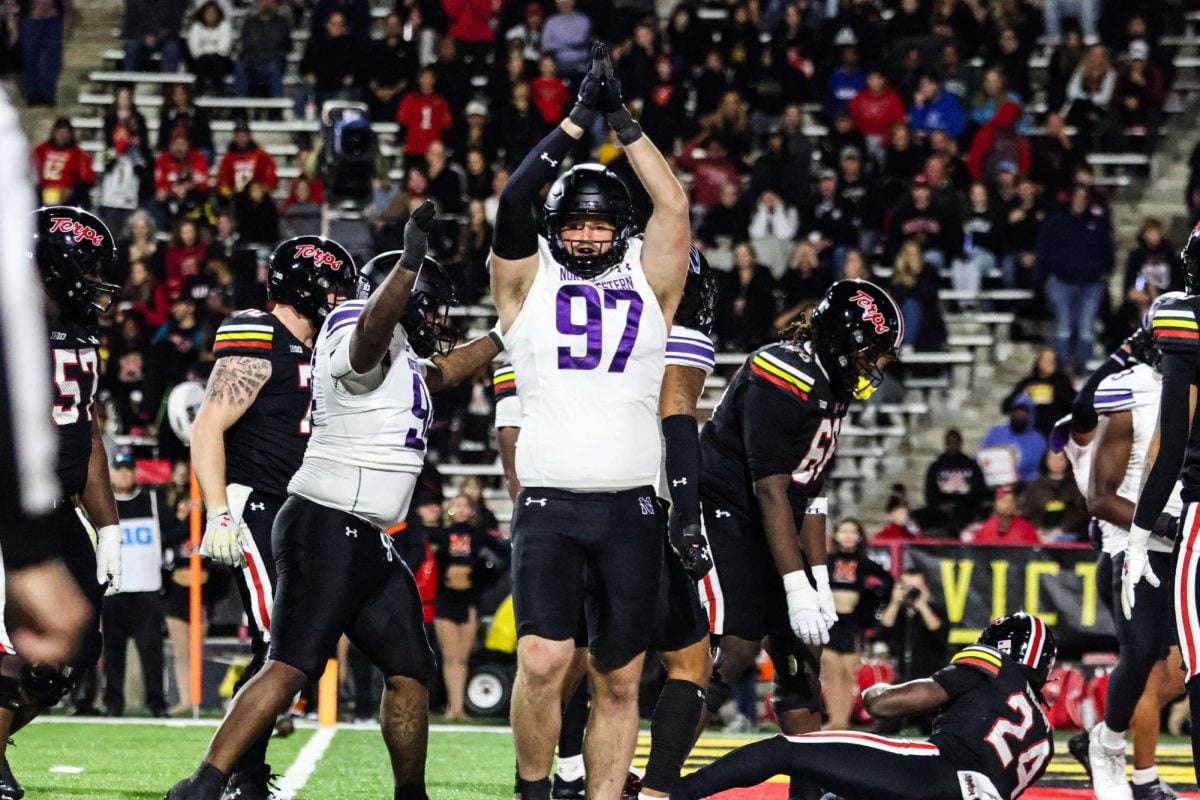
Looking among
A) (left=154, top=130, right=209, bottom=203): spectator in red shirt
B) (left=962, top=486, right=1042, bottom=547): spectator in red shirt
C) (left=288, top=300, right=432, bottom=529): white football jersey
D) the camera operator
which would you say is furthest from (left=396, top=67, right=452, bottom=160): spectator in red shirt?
(left=288, top=300, right=432, bottom=529): white football jersey

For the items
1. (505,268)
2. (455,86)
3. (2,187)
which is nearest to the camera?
(2,187)

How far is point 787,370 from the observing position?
22.4 ft

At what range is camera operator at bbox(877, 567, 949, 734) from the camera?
479 inches

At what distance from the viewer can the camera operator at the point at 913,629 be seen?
12.2 meters

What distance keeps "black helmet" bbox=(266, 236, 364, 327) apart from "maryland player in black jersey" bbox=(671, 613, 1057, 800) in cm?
227

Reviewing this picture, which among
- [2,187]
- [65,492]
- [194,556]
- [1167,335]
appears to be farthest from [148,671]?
[2,187]

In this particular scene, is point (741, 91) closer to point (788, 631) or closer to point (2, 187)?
point (788, 631)

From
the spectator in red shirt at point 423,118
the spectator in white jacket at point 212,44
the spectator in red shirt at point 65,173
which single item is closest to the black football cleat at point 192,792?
the spectator in red shirt at point 423,118

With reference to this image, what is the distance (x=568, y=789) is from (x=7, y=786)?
213 cm

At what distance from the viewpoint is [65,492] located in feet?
21.2

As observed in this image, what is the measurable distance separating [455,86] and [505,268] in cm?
1241

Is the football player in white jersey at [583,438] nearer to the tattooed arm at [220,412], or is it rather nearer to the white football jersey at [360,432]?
the white football jersey at [360,432]

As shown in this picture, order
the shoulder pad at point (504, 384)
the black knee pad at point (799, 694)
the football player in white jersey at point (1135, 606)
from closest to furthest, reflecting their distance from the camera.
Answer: the black knee pad at point (799, 694) < the football player in white jersey at point (1135, 606) < the shoulder pad at point (504, 384)

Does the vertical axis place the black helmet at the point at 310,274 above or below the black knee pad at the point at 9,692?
above
